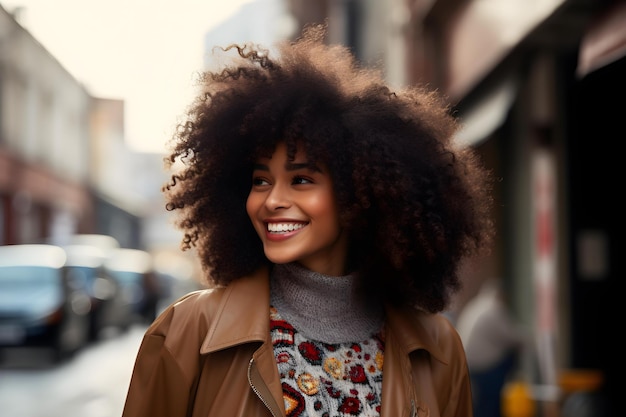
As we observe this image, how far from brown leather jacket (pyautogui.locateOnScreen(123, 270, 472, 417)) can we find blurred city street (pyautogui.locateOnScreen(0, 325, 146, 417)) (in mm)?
7162

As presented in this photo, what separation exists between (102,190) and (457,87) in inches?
1519

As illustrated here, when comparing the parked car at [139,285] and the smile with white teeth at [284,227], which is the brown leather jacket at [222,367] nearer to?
the smile with white teeth at [284,227]

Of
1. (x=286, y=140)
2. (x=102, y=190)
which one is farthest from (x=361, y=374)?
(x=102, y=190)

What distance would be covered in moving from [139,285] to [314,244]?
22.2m

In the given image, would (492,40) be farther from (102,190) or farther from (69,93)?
(102,190)

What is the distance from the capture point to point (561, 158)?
28.6ft

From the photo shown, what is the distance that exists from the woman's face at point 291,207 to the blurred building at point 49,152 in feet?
89.0

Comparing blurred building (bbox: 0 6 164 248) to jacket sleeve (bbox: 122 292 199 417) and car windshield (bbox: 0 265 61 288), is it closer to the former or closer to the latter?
car windshield (bbox: 0 265 61 288)

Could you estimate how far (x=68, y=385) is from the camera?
39.0 feet

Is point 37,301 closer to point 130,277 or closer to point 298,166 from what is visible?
point 130,277

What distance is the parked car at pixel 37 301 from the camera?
13.5 metres

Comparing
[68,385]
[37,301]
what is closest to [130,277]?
[37,301]

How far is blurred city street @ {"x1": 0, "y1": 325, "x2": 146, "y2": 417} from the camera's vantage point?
984cm

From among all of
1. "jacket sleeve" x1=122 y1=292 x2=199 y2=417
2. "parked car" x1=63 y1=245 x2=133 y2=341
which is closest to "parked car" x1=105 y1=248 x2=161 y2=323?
"parked car" x1=63 y1=245 x2=133 y2=341
